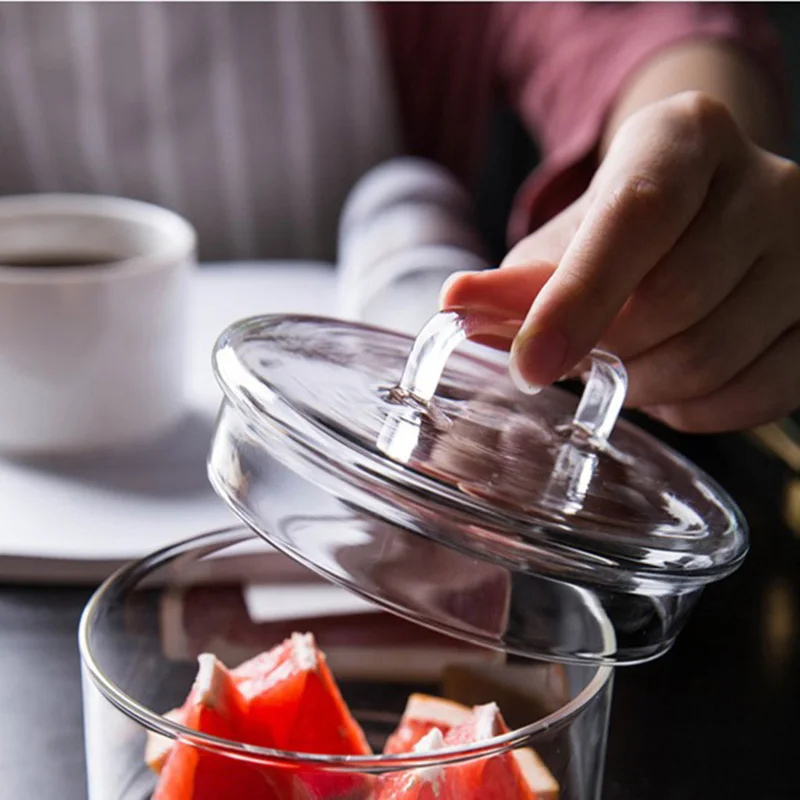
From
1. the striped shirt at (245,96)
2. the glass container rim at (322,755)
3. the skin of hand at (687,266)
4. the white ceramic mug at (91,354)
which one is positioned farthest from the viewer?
the striped shirt at (245,96)

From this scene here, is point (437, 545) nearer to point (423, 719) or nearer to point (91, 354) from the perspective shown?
point (423, 719)

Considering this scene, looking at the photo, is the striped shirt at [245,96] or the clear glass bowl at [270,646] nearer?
the clear glass bowl at [270,646]

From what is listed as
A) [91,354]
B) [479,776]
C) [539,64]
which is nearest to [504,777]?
[479,776]

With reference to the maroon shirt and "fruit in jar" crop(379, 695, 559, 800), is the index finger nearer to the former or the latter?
"fruit in jar" crop(379, 695, 559, 800)

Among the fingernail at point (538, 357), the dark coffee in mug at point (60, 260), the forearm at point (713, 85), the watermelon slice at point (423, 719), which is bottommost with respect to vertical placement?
the dark coffee in mug at point (60, 260)

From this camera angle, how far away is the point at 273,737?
0.25 metres

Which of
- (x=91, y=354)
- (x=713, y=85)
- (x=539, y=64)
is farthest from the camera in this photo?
(x=539, y=64)

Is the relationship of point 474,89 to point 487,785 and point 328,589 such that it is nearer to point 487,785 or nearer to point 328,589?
point 328,589

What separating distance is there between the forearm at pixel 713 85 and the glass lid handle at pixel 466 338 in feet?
1.12

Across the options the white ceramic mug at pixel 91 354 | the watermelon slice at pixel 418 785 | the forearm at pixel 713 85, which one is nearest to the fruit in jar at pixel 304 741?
the watermelon slice at pixel 418 785

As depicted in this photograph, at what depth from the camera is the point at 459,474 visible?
0.71 ft

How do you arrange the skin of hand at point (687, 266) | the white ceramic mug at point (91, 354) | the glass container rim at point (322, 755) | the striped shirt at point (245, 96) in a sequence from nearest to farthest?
the glass container rim at point (322, 755) → the skin of hand at point (687, 266) → the white ceramic mug at point (91, 354) → the striped shirt at point (245, 96)

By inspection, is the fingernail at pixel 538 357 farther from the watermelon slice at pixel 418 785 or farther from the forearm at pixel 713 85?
the forearm at pixel 713 85

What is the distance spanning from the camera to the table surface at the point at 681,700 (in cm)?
31
